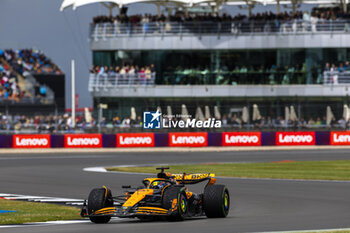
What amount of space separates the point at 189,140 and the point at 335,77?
44.1ft

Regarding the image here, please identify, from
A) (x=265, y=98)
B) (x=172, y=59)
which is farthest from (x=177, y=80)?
(x=265, y=98)

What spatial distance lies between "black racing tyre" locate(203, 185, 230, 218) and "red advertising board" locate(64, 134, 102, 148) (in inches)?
1272

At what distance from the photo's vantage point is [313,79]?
182ft

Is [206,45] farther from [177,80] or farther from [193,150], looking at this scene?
[193,150]

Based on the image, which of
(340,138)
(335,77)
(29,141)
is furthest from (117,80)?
(340,138)

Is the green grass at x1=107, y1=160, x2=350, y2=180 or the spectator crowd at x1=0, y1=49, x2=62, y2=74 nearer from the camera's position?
the green grass at x1=107, y1=160, x2=350, y2=180

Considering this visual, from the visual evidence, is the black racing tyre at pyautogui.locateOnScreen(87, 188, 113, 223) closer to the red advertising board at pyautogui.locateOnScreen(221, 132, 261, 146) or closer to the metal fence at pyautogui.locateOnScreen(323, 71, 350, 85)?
the red advertising board at pyautogui.locateOnScreen(221, 132, 261, 146)

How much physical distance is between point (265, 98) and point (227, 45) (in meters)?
4.94

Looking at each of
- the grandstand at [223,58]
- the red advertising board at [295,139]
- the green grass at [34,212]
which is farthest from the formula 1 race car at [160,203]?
the grandstand at [223,58]

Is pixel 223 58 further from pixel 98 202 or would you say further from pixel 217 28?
pixel 98 202

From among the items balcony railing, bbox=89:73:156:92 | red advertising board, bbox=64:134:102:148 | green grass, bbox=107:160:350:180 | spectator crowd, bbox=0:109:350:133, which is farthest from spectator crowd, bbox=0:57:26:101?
green grass, bbox=107:160:350:180

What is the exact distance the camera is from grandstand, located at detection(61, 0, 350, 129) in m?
55.7

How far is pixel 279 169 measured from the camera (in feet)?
100.0

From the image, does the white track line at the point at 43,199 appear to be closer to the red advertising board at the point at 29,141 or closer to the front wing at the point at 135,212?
the front wing at the point at 135,212
